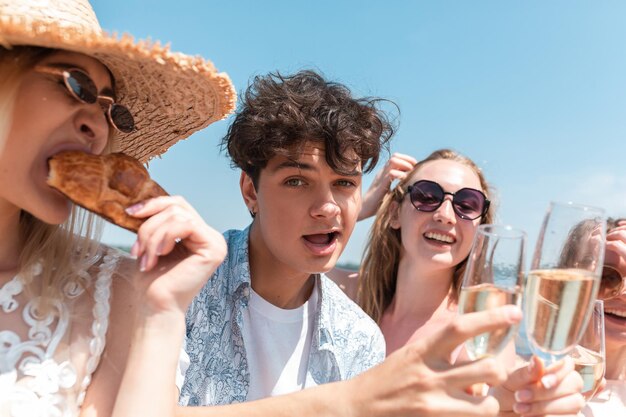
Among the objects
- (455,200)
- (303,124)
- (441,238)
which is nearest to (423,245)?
(441,238)

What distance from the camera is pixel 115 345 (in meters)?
2.42

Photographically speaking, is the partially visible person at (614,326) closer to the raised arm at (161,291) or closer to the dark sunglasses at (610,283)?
the dark sunglasses at (610,283)

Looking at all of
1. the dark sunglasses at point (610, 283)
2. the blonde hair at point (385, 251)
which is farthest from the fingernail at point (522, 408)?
the blonde hair at point (385, 251)

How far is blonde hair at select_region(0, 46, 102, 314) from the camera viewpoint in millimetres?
2248

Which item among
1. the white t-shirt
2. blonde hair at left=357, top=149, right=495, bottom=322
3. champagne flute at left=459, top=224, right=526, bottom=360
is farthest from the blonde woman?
blonde hair at left=357, top=149, right=495, bottom=322

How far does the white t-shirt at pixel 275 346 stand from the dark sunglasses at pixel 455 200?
2079 millimetres

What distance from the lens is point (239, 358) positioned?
3.80 meters

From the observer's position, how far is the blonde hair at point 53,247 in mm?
2248

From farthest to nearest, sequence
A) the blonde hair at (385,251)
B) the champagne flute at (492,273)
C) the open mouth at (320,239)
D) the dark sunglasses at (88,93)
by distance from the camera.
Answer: the blonde hair at (385,251), the open mouth at (320,239), the dark sunglasses at (88,93), the champagne flute at (492,273)

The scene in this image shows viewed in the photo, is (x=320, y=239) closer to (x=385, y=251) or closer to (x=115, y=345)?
(x=115, y=345)

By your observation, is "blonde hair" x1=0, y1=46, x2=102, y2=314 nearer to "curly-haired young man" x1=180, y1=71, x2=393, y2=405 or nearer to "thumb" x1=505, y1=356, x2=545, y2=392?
"curly-haired young man" x1=180, y1=71, x2=393, y2=405

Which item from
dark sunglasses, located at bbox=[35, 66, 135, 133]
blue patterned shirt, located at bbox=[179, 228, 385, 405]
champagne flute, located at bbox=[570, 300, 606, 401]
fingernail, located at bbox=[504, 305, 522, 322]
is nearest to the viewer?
fingernail, located at bbox=[504, 305, 522, 322]

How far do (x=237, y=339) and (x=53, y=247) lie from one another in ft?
5.16

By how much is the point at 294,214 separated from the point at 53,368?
204 cm
